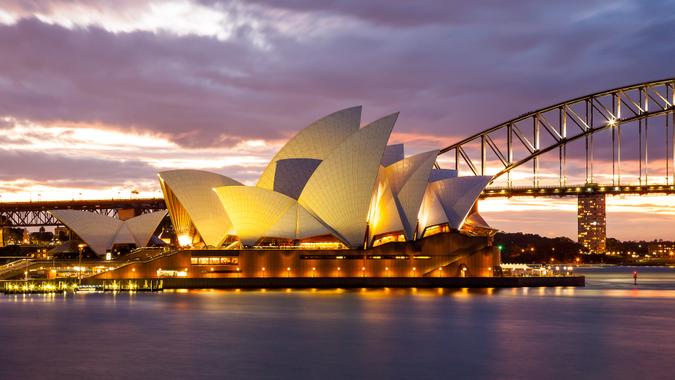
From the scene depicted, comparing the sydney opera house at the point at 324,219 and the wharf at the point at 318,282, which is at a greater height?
the sydney opera house at the point at 324,219

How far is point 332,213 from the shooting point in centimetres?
8438

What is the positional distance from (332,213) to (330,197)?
222cm

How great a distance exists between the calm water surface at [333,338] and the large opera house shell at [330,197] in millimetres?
12312

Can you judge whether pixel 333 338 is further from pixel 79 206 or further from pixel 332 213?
pixel 79 206

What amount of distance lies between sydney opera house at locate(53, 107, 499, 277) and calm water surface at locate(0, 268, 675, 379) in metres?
12.7

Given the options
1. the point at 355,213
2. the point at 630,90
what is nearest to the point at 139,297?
the point at 355,213

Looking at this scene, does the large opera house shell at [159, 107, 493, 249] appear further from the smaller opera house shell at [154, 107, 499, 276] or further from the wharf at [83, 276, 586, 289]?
the wharf at [83, 276, 586, 289]

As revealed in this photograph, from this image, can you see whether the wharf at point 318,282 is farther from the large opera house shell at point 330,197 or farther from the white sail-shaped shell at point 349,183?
the white sail-shaped shell at point 349,183

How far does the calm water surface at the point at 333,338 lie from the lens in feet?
120

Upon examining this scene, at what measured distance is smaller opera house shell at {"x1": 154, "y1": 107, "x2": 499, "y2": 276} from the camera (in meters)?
84.1

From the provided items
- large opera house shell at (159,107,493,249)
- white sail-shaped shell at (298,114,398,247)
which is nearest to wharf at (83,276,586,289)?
large opera house shell at (159,107,493,249)

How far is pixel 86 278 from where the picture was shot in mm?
86562

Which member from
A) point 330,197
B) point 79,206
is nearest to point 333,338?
point 330,197

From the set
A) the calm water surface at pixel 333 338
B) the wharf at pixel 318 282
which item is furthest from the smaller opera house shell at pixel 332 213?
the calm water surface at pixel 333 338
